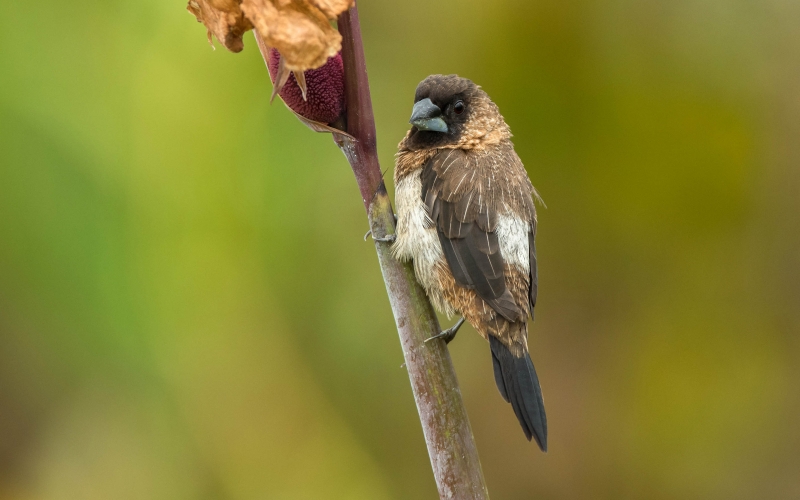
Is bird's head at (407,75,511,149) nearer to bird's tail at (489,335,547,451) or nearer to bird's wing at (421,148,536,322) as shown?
bird's wing at (421,148,536,322)

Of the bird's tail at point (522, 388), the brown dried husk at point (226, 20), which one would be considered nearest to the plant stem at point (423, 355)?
the brown dried husk at point (226, 20)

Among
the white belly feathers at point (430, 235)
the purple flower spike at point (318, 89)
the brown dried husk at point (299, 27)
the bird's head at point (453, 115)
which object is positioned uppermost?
the brown dried husk at point (299, 27)

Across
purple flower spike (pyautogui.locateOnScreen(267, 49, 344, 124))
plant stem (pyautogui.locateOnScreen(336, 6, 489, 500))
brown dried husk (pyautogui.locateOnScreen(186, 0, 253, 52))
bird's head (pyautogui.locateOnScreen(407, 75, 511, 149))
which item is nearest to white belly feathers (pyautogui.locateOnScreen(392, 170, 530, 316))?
bird's head (pyautogui.locateOnScreen(407, 75, 511, 149))

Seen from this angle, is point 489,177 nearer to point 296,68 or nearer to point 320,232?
point 320,232

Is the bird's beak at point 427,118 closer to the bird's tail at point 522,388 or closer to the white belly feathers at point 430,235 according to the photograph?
the white belly feathers at point 430,235

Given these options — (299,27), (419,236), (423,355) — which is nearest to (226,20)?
(299,27)

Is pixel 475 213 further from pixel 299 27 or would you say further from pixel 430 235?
pixel 299 27
